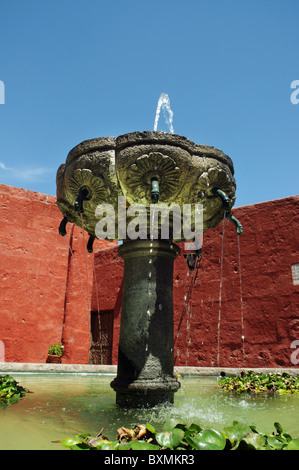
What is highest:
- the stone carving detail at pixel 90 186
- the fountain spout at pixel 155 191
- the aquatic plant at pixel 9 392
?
the stone carving detail at pixel 90 186

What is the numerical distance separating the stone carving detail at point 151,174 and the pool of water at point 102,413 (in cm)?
148

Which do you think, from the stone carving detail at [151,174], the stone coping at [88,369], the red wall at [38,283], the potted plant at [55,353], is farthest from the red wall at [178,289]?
the stone carving detail at [151,174]

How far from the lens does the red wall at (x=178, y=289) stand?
6309 mm

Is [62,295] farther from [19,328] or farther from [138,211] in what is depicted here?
[138,211]

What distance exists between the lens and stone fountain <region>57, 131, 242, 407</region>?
2.52 metres

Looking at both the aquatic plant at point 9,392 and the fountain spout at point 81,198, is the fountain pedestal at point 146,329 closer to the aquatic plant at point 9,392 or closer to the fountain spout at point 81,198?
the fountain spout at point 81,198

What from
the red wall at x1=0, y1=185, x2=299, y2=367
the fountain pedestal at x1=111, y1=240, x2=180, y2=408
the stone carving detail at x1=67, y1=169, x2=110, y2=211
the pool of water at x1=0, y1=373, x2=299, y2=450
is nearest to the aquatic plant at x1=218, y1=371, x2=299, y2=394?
the pool of water at x1=0, y1=373, x2=299, y2=450

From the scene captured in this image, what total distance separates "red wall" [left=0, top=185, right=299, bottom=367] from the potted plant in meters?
0.14

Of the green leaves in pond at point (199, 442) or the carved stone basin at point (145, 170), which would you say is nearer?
the green leaves in pond at point (199, 442)

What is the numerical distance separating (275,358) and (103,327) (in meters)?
4.65

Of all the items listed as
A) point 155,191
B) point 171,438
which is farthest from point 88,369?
point 171,438

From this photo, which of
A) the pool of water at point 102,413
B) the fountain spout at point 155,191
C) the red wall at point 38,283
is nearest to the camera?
the pool of water at point 102,413

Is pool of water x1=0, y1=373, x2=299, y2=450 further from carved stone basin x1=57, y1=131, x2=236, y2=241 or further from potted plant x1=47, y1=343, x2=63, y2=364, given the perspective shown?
potted plant x1=47, y1=343, x2=63, y2=364
